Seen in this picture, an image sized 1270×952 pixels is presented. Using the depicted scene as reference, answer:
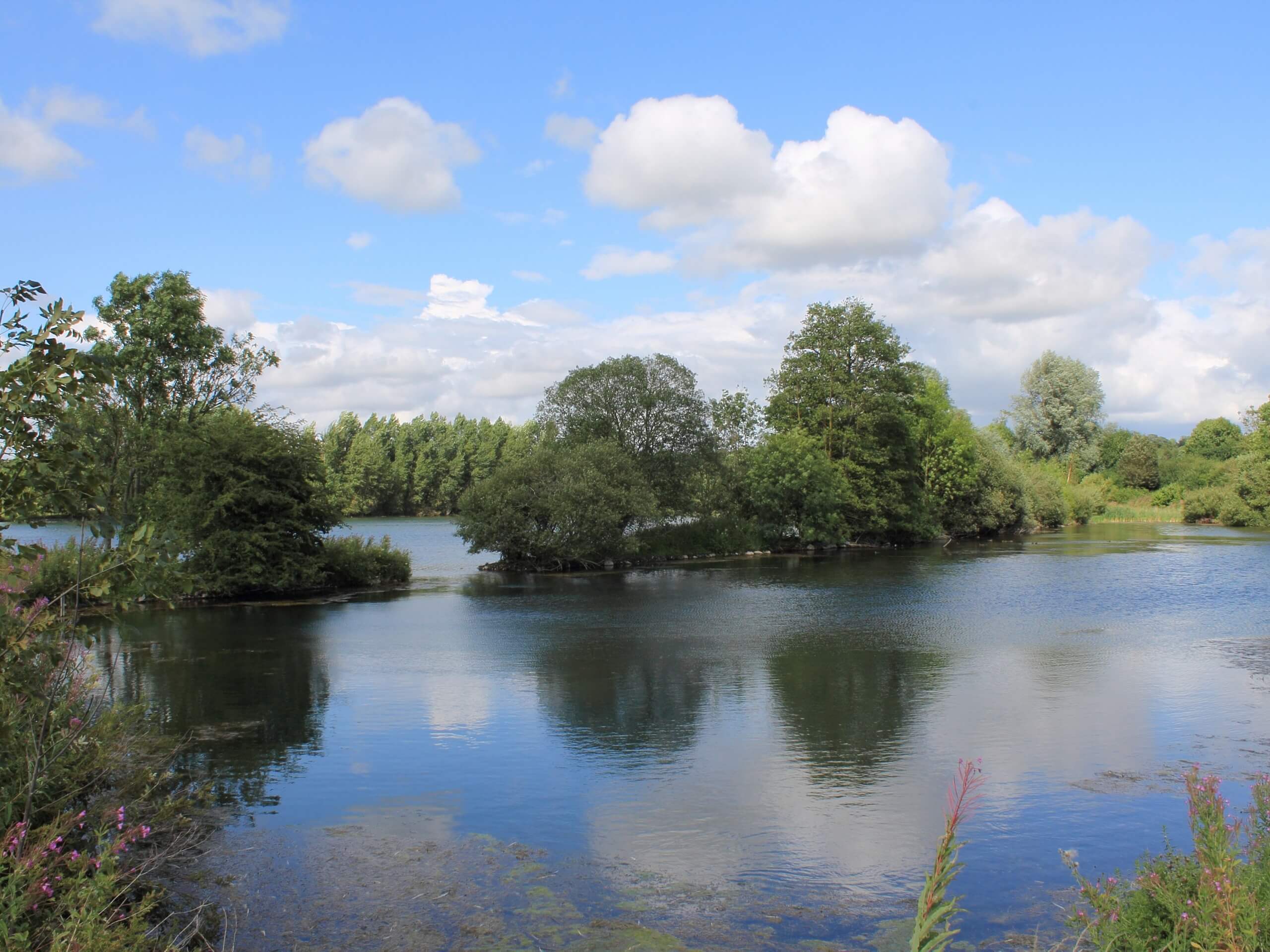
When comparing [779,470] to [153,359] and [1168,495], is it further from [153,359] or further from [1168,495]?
[1168,495]

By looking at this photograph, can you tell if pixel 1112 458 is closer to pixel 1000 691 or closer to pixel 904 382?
pixel 904 382

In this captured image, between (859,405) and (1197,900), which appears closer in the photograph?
(1197,900)

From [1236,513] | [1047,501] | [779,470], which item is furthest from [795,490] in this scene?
[1236,513]

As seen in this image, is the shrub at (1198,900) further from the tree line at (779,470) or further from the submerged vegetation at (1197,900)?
the tree line at (779,470)

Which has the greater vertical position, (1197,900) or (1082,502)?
(1082,502)

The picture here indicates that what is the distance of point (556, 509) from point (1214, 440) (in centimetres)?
10056

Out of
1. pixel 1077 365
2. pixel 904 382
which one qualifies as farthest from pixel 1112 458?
pixel 904 382

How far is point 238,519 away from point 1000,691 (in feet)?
77.0

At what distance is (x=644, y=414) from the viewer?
46312mm

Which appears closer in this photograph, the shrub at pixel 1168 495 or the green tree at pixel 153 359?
the green tree at pixel 153 359

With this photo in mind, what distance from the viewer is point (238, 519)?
29766 mm

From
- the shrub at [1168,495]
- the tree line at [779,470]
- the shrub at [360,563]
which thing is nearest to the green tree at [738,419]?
the tree line at [779,470]

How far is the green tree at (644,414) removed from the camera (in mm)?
45812

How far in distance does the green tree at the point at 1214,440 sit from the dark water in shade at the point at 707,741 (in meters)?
93.8
